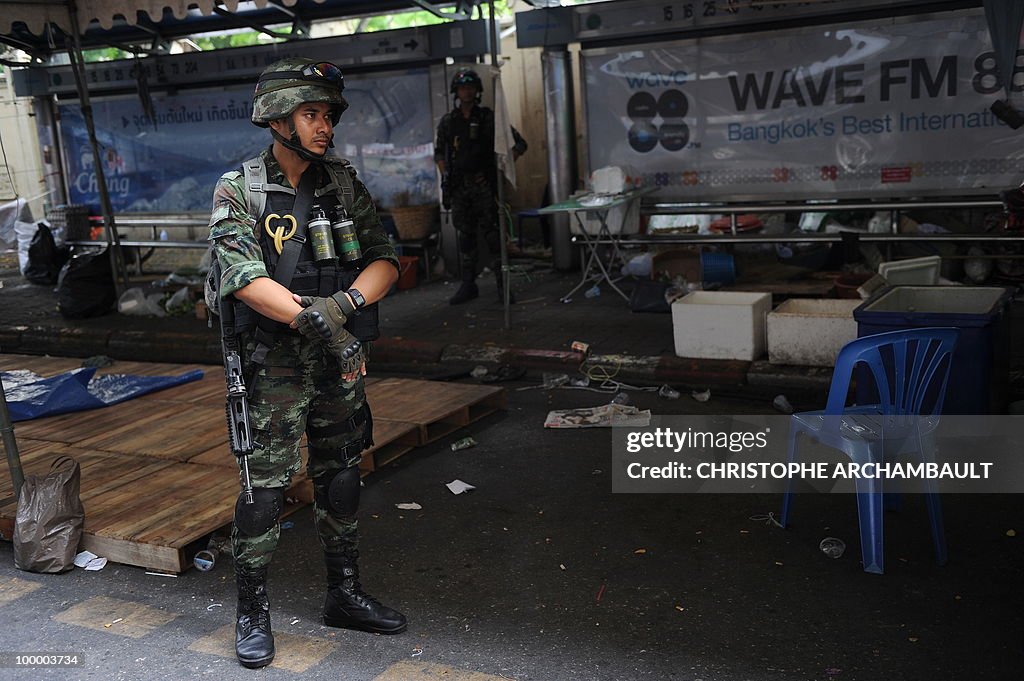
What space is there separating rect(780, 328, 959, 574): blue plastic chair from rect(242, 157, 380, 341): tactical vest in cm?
198

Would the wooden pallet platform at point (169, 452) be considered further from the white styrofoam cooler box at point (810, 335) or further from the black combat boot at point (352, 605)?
the white styrofoam cooler box at point (810, 335)

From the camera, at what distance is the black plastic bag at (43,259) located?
514 inches

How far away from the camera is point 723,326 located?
7230 millimetres

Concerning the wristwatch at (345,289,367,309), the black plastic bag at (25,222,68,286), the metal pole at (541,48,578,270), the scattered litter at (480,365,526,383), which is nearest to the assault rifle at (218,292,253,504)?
the wristwatch at (345,289,367,309)

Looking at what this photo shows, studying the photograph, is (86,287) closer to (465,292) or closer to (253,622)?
(465,292)

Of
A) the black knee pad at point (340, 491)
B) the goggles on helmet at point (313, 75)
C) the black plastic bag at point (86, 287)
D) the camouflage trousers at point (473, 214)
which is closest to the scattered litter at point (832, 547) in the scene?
the black knee pad at point (340, 491)

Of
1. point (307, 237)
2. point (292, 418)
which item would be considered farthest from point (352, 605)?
point (307, 237)

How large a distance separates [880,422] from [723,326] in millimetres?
3000

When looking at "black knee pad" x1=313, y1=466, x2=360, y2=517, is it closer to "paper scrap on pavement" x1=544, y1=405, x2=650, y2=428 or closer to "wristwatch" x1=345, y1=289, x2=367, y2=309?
"wristwatch" x1=345, y1=289, x2=367, y2=309

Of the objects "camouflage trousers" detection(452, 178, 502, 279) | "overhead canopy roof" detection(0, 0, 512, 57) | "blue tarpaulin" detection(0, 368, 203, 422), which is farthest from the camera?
"camouflage trousers" detection(452, 178, 502, 279)

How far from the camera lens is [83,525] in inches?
188

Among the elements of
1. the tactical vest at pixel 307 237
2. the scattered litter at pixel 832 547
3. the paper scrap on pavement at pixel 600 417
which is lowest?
the scattered litter at pixel 832 547

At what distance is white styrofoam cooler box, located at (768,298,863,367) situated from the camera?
677 cm

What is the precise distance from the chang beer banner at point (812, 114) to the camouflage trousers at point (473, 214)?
1.52 m
